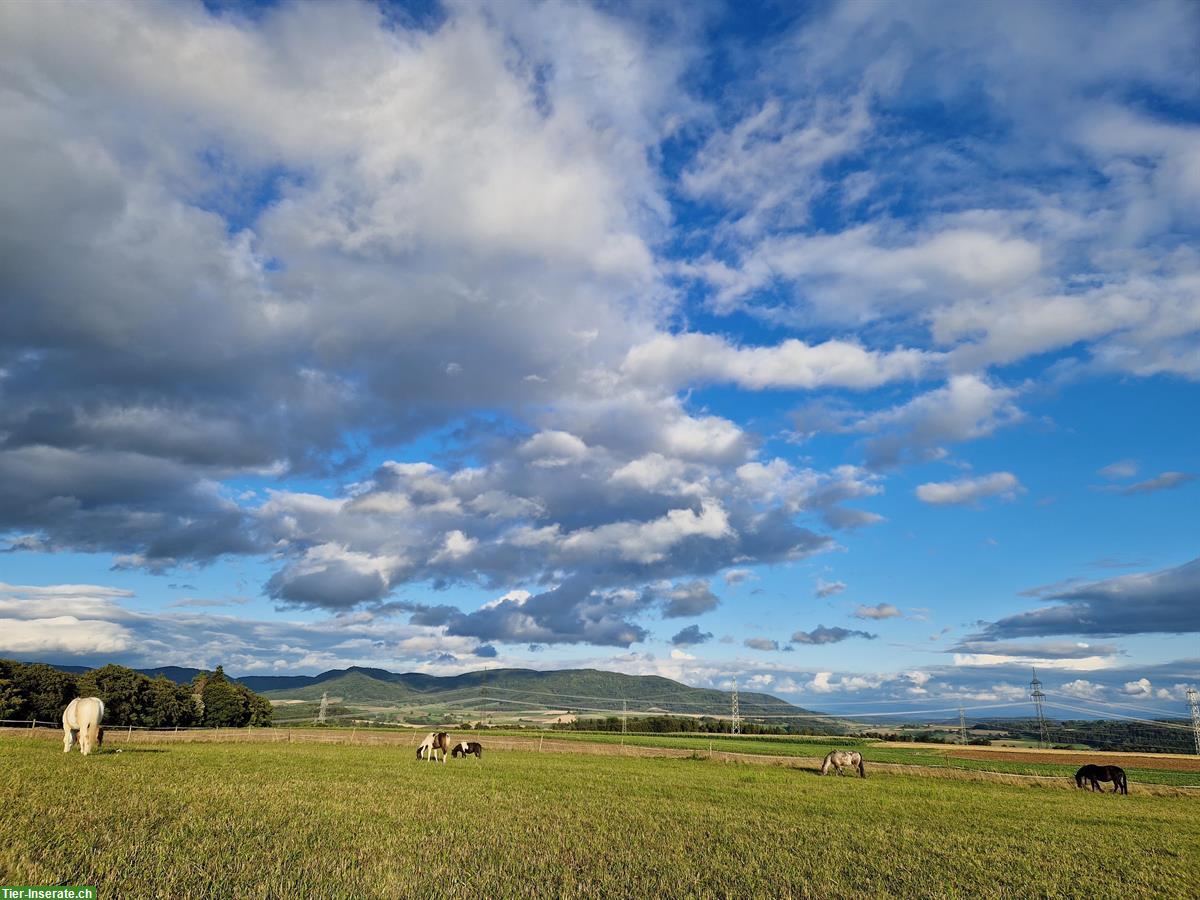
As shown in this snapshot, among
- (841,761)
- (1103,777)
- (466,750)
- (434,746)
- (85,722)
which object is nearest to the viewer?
(85,722)

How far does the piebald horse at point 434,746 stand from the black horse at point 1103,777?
1602 inches

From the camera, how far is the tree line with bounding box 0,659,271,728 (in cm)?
9475

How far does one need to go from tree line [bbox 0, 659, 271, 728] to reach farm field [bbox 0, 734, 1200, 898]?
97159mm

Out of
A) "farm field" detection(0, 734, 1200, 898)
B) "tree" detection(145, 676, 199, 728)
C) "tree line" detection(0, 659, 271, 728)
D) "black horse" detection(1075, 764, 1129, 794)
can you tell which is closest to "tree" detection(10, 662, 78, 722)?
"tree line" detection(0, 659, 271, 728)

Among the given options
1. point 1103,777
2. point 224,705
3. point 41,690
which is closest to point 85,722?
point 1103,777

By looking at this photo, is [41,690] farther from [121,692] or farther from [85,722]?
[85,722]

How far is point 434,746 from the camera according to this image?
45312 mm

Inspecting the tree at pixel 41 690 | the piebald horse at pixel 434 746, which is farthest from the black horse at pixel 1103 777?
the tree at pixel 41 690

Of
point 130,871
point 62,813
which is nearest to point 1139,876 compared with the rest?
point 130,871

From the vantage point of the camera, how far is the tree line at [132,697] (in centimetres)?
9475

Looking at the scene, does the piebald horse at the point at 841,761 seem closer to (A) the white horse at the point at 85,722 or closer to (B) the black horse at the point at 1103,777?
(B) the black horse at the point at 1103,777

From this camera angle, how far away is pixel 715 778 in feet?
114

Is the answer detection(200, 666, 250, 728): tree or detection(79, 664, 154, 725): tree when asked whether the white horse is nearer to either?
detection(79, 664, 154, 725): tree

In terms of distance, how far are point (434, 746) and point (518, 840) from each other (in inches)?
1403
